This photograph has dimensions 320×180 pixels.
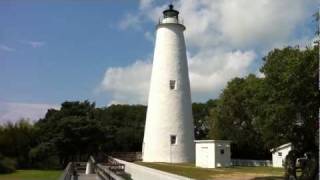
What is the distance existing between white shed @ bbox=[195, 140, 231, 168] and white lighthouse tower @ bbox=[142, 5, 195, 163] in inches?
80.3

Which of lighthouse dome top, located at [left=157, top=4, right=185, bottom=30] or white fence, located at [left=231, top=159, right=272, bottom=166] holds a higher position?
lighthouse dome top, located at [left=157, top=4, right=185, bottom=30]

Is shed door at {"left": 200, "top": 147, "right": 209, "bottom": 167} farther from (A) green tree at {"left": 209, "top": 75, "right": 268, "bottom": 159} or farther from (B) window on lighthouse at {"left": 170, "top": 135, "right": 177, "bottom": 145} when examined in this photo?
(A) green tree at {"left": 209, "top": 75, "right": 268, "bottom": 159}

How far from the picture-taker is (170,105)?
3650 centimetres

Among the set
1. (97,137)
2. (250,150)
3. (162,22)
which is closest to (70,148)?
(97,137)

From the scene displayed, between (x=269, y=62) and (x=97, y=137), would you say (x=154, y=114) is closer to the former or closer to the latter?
(x=97, y=137)

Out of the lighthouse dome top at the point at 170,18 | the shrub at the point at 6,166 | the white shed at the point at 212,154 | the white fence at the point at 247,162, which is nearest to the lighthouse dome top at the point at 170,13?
the lighthouse dome top at the point at 170,18

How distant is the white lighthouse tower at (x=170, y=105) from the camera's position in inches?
1435

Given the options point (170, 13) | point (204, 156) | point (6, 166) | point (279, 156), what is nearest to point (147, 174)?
point (204, 156)

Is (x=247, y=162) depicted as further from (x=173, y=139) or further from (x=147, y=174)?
(x=147, y=174)

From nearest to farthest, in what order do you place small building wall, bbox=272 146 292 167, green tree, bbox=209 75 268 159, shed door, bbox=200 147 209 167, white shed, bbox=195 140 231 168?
white shed, bbox=195 140 231 168 → shed door, bbox=200 147 209 167 → small building wall, bbox=272 146 292 167 → green tree, bbox=209 75 268 159

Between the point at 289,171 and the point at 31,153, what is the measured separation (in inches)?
862

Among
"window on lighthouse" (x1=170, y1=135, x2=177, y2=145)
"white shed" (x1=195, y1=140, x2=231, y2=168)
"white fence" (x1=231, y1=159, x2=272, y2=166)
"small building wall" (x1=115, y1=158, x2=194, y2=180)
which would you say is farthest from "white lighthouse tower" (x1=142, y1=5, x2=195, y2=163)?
"small building wall" (x1=115, y1=158, x2=194, y2=180)

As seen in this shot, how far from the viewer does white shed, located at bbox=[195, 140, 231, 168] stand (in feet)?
111

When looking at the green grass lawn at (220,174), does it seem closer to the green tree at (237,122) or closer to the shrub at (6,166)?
the shrub at (6,166)
